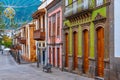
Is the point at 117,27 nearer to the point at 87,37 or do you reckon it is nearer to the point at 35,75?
the point at 87,37

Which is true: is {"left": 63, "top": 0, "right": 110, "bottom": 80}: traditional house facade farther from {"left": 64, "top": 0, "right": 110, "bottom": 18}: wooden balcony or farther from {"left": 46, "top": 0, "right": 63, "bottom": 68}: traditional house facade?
{"left": 46, "top": 0, "right": 63, "bottom": 68}: traditional house facade

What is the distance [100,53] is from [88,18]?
3172mm

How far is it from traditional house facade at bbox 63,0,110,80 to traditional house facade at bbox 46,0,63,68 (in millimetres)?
2137

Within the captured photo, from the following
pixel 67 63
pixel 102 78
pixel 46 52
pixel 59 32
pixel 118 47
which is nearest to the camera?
pixel 118 47

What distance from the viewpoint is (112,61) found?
21453 millimetres

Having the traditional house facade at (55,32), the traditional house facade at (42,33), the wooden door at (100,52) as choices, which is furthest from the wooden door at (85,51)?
the traditional house facade at (42,33)

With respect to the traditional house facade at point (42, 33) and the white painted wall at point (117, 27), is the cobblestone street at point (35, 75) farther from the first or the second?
the traditional house facade at point (42, 33)

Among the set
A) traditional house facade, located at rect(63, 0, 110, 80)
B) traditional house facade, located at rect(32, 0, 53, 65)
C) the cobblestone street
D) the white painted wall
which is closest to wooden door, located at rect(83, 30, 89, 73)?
traditional house facade, located at rect(63, 0, 110, 80)

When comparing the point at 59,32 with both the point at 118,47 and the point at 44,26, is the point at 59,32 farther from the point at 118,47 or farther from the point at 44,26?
the point at 118,47

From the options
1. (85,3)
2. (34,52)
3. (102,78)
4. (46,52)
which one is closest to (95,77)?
(102,78)

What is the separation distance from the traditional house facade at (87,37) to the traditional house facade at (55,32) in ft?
7.01

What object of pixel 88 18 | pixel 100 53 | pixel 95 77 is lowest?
pixel 95 77

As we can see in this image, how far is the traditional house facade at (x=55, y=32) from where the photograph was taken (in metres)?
35.7

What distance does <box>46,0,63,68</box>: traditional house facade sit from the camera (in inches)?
1405
